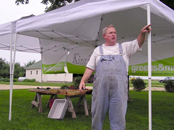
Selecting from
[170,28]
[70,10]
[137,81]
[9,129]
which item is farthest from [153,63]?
[137,81]

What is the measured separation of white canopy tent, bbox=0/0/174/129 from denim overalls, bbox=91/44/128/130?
2.34 feet

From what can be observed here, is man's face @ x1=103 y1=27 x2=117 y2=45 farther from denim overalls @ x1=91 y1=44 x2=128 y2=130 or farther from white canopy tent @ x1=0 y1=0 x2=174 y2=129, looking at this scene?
white canopy tent @ x1=0 y1=0 x2=174 y2=129

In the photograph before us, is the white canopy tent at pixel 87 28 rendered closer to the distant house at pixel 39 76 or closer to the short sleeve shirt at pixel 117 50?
the short sleeve shirt at pixel 117 50

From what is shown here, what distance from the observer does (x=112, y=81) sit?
243cm

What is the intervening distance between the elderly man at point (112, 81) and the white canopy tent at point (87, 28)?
650 millimetres

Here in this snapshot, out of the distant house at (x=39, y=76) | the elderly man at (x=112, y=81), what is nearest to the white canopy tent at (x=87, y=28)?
the elderly man at (x=112, y=81)

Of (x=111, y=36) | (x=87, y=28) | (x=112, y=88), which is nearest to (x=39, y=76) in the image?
(x=87, y=28)

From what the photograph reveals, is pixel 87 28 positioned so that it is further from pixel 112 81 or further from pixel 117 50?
pixel 112 81

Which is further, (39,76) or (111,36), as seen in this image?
(39,76)

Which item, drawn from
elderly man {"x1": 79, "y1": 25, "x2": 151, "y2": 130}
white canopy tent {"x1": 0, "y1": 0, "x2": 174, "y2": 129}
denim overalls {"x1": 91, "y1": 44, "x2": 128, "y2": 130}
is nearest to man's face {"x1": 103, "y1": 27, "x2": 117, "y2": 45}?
elderly man {"x1": 79, "y1": 25, "x2": 151, "y2": 130}

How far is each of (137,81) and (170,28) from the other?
38.4ft

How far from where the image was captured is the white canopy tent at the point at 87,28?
3378 millimetres

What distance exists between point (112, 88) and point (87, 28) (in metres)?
4.69

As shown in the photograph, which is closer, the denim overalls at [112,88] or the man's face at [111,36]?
the denim overalls at [112,88]
